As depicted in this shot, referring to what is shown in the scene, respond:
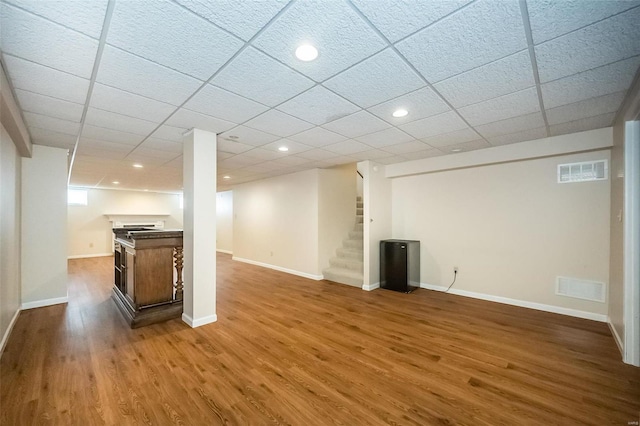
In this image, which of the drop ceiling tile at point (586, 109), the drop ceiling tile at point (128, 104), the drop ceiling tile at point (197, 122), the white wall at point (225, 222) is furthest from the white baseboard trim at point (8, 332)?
the white wall at point (225, 222)

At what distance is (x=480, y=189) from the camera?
4.40 m

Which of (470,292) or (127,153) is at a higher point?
(127,153)

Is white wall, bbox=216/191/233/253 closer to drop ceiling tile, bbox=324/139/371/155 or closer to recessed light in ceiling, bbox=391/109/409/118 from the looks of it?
drop ceiling tile, bbox=324/139/371/155

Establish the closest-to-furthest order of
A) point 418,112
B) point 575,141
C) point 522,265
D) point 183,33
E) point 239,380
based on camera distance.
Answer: point 183,33 → point 239,380 → point 418,112 → point 575,141 → point 522,265

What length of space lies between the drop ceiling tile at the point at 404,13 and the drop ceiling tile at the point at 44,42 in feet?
5.52

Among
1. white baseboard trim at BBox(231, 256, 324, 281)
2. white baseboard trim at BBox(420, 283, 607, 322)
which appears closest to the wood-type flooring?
white baseboard trim at BBox(420, 283, 607, 322)

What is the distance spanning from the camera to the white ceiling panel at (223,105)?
2.28m

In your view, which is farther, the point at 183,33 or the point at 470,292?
the point at 470,292

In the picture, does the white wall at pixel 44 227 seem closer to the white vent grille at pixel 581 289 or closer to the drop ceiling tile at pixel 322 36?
the drop ceiling tile at pixel 322 36

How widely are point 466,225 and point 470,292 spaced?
46.1 inches

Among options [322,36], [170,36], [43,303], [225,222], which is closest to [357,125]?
[322,36]

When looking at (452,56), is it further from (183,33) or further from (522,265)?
(522,265)

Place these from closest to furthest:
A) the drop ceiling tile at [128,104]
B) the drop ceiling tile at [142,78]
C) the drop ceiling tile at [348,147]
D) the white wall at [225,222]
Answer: the drop ceiling tile at [142,78] < the drop ceiling tile at [128,104] < the drop ceiling tile at [348,147] < the white wall at [225,222]

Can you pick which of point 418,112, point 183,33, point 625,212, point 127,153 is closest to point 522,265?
point 625,212
